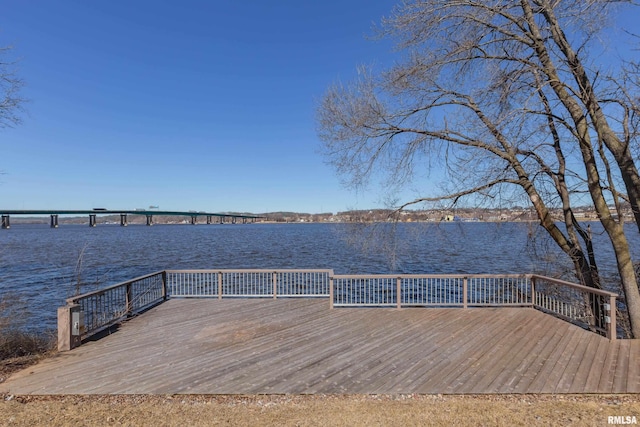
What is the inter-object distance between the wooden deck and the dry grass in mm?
196

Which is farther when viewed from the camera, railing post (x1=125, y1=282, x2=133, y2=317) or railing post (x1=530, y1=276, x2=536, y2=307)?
railing post (x1=530, y1=276, x2=536, y2=307)

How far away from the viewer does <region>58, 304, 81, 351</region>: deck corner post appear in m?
5.86

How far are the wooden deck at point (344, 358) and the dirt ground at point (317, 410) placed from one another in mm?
185

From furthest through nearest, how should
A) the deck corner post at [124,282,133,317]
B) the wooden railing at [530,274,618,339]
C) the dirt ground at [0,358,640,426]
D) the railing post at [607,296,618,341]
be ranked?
the deck corner post at [124,282,133,317], the wooden railing at [530,274,618,339], the railing post at [607,296,618,341], the dirt ground at [0,358,640,426]

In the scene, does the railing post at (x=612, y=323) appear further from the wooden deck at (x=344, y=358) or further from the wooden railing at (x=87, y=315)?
the wooden railing at (x=87, y=315)

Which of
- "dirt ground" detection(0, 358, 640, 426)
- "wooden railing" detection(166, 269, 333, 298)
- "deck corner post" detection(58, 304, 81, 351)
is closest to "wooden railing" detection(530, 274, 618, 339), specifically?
"dirt ground" detection(0, 358, 640, 426)

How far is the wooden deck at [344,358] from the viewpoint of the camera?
447cm

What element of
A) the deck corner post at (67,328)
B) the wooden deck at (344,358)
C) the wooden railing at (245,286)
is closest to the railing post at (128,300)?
the wooden deck at (344,358)

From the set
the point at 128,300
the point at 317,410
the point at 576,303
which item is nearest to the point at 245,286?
the point at 128,300

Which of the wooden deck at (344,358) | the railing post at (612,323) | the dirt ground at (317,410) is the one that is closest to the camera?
the dirt ground at (317,410)

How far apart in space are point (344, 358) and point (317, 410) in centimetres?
158

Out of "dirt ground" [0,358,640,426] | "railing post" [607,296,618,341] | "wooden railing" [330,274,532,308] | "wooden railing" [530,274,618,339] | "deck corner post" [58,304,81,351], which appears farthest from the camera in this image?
"wooden railing" [330,274,532,308]

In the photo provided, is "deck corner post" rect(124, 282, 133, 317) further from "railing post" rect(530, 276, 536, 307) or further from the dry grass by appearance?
"railing post" rect(530, 276, 536, 307)

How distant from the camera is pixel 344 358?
539 centimetres
